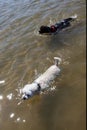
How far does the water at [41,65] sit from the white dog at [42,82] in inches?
6.5

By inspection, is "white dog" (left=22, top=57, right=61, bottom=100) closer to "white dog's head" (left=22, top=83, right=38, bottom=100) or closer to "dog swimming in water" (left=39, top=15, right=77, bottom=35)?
"white dog's head" (left=22, top=83, right=38, bottom=100)

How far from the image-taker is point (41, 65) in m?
7.71

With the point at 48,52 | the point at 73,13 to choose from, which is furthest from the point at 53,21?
the point at 48,52

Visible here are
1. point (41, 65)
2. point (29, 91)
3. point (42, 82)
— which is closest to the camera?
point (29, 91)

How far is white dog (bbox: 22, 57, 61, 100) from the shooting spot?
251 inches

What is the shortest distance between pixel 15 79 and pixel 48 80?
3.34ft

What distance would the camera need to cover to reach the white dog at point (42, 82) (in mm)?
6366

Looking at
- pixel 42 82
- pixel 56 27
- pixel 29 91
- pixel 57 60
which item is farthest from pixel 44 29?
pixel 29 91

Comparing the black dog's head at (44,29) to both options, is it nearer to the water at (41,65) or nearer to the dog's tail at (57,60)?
the water at (41,65)

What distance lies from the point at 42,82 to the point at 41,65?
991mm

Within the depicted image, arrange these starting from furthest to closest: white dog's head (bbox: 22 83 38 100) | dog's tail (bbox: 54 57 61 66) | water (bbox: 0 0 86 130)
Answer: dog's tail (bbox: 54 57 61 66) < white dog's head (bbox: 22 83 38 100) < water (bbox: 0 0 86 130)

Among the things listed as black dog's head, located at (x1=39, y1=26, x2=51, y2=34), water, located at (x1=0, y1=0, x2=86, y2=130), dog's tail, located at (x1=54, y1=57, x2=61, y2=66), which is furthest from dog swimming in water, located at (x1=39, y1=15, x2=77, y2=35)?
dog's tail, located at (x1=54, y1=57, x2=61, y2=66)

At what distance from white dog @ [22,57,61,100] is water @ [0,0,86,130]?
0.16 meters

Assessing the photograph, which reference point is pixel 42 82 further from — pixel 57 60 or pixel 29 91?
pixel 57 60
